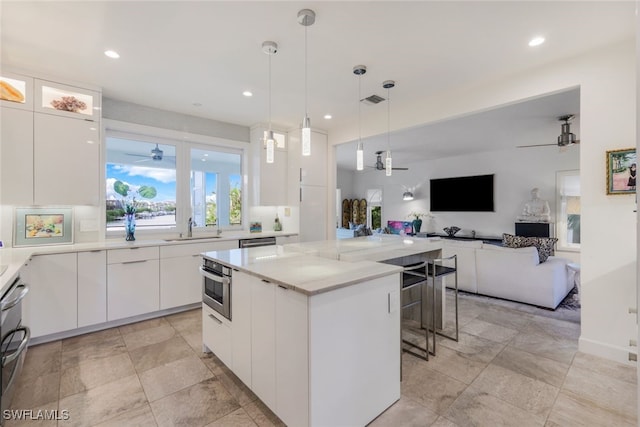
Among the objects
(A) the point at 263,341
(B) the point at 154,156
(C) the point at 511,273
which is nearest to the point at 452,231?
(C) the point at 511,273

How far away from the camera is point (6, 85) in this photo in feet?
8.73

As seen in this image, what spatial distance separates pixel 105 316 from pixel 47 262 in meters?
0.78

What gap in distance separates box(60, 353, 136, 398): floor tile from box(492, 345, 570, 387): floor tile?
310 cm

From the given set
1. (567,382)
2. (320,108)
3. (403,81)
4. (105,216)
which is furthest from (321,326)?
(105,216)

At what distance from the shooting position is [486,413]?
1.82 meters

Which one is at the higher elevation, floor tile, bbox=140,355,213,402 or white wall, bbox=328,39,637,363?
white wall, bbox=328,39,637,363

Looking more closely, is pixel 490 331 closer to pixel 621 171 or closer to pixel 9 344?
pixel 621 171

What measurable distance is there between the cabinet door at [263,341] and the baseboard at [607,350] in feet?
9.21

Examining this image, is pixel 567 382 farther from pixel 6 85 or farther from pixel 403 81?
pixel 6 85

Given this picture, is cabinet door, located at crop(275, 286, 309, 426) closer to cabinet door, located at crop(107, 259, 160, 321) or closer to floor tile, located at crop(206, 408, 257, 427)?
floor tile, located at crop(206, 408, 257, 427)

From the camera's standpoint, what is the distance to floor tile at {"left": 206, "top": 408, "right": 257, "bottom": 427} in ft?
5.69

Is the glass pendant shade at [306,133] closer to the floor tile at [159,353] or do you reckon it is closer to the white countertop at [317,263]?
the white countertop at [317,263]

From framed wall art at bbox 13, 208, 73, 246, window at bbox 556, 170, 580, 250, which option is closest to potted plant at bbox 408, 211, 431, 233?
window at bbox 556, 170, 580, 250

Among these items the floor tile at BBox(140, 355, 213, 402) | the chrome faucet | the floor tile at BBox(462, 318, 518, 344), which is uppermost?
the chrome faucet
